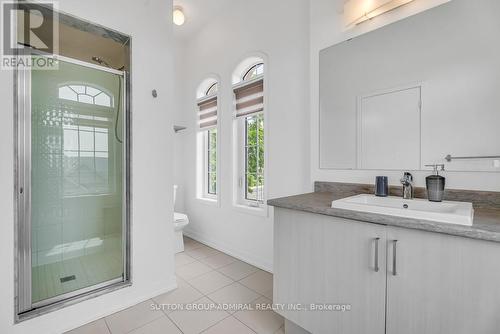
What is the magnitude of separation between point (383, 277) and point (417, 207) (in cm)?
51

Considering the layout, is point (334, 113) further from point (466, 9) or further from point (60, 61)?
→ point (60, 61)

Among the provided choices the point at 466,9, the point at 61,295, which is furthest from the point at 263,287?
the point at 466,9

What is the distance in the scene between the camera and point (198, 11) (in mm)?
2961

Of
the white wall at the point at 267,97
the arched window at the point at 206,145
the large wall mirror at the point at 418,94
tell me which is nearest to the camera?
the large wall mirror at the point at 418,94

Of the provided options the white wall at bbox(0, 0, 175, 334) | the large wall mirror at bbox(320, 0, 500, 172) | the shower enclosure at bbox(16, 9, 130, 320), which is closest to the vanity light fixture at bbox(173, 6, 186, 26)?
the white wall at bbox(0, 0, 175, 334)

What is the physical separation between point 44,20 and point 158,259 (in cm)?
192

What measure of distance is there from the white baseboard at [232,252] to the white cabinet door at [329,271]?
0.94 metres

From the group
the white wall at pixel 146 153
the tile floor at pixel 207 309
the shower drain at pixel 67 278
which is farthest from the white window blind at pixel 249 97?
the shower drain at pixel 67 278

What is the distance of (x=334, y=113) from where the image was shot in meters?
1.91

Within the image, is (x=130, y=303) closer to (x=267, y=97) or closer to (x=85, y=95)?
(x=85, y=95)

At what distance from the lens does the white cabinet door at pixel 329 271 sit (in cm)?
117

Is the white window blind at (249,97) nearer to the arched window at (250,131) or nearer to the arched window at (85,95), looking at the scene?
the arched window at (250,131)

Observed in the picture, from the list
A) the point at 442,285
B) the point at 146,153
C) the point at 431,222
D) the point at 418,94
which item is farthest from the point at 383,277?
the point at 146,153

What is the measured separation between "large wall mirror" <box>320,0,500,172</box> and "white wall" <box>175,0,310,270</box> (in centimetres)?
34
